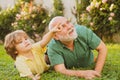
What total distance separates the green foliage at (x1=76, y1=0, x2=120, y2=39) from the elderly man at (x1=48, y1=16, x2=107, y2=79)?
183 inches

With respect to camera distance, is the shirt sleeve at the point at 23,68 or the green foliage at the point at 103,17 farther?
the green foliage at the point at 103,17

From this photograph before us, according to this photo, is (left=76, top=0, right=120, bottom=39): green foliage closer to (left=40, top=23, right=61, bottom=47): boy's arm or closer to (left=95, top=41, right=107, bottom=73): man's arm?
(left=95, top=41, right=107, bottom=73): man's arm

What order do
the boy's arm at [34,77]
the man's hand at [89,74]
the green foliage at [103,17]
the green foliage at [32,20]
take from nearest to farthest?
the man's hand at [89,74] → the boy's arm at [34,77] → the green foliage at [103,17] → the green foliage at [32,20]

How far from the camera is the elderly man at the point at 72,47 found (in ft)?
17.0

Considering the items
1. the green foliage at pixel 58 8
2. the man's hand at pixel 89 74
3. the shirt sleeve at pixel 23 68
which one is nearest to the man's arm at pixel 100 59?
the man's hand at pixel 89 74

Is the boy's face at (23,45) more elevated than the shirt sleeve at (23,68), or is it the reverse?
the boy's face at (23,45)

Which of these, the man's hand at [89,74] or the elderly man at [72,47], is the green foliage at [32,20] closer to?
the elderly man at [72,47]

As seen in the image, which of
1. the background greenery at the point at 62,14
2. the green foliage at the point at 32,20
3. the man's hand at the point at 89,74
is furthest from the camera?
the green foliage at the point at 32,20

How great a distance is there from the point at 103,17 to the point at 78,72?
5.31m

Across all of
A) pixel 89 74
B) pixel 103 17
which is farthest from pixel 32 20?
pixel 89 74

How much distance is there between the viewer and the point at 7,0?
13.1 m

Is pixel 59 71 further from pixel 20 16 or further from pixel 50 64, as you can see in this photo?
pixel 20 16

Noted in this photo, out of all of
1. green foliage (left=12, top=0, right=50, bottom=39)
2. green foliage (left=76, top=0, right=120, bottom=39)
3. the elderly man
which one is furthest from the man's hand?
green foliage (left=12, top=0, right=50, bottom=39)

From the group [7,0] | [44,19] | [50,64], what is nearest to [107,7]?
[44,19]
